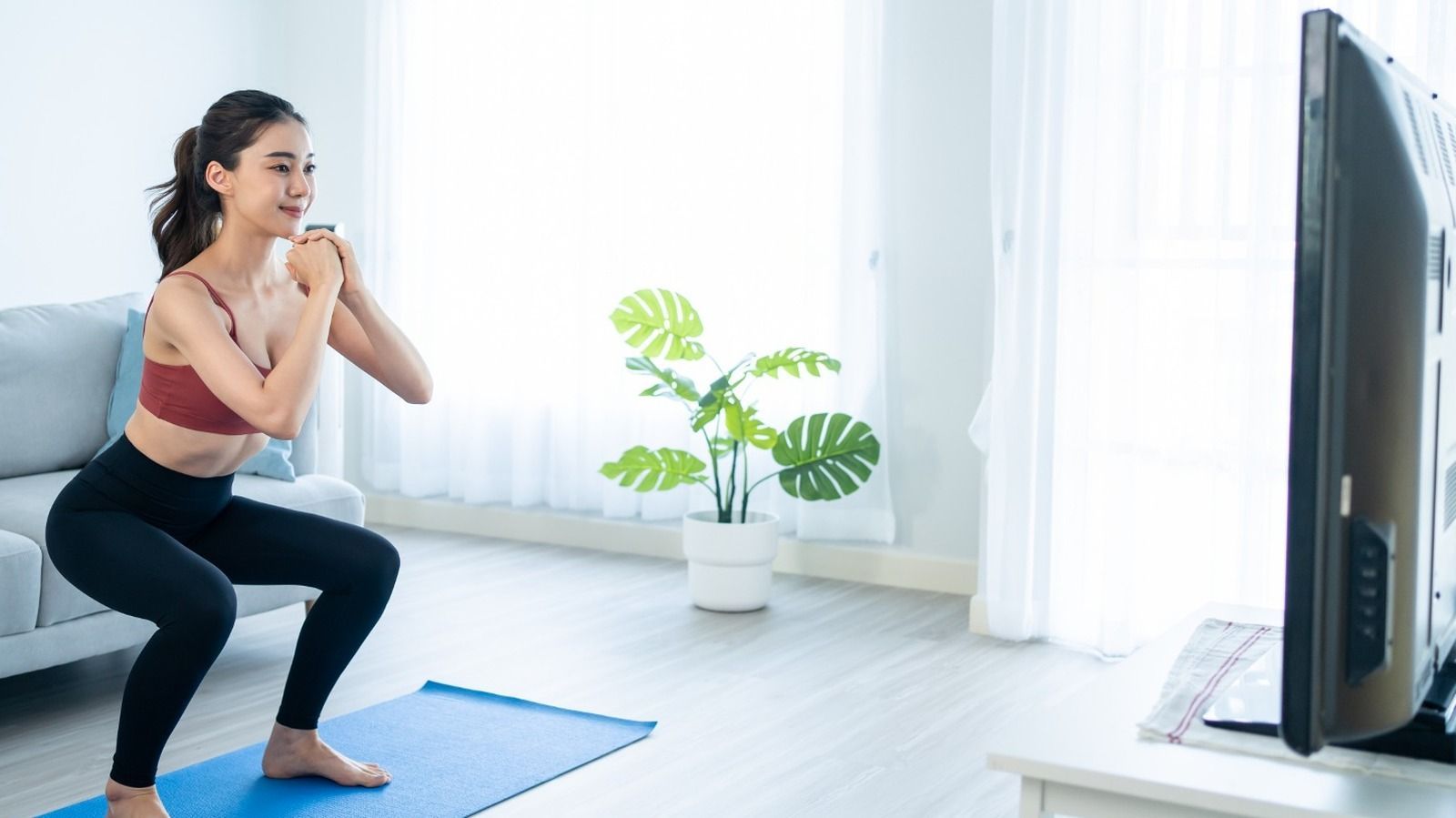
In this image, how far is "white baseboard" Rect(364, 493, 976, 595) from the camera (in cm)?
440

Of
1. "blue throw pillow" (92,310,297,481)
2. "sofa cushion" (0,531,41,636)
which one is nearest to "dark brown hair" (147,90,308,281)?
"sofa cushion" (0,531,41,636)

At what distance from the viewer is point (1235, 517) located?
3.48 metres

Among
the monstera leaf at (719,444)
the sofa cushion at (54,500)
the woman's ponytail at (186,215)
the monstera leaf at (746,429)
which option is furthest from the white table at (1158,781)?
the monstera leaf at (719,444)

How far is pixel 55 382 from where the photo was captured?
11.9ft

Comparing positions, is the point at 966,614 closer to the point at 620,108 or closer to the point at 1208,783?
the point at 620,108

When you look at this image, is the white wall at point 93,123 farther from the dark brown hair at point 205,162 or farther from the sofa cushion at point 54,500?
Answer: the dark brown hair at point 205,162

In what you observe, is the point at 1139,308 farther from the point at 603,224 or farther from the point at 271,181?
the point at 271,181

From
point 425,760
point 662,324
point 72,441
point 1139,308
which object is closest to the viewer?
point 425,760

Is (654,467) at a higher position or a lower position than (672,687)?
higher

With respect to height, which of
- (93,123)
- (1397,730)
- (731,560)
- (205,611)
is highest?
(93,123)

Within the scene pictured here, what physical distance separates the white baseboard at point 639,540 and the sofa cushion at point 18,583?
2.31 m

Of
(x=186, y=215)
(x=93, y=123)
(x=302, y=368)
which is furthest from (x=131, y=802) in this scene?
(x=93, y=123)

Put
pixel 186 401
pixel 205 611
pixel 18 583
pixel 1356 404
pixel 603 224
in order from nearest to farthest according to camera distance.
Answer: pixel 1356 404 < pixel 205 611 < pixel 186 401 < pixel 18 583 < pixel 603 224

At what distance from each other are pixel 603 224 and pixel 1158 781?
4050 mm
